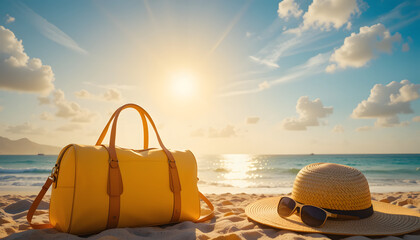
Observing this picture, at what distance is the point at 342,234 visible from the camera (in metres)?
1.83

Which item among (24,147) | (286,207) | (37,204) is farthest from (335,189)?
(24,147)

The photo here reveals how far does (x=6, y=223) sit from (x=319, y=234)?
301 centimetres

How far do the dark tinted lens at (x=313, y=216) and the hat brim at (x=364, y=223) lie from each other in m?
0.04

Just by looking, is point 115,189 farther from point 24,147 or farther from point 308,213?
point 24,147

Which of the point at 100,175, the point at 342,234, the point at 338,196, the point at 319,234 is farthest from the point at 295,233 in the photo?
the point at 100,175

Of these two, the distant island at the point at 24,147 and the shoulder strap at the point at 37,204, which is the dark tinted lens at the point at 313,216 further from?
the distant island at the point at 24,147

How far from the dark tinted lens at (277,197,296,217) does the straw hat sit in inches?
2.4

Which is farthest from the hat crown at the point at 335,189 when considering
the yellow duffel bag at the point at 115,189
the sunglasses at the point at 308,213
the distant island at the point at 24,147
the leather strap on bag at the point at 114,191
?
the distant island at the point at 24,147

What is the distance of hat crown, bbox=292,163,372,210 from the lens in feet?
6.84

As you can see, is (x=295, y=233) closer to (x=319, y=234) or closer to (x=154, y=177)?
(x=319, y=234)

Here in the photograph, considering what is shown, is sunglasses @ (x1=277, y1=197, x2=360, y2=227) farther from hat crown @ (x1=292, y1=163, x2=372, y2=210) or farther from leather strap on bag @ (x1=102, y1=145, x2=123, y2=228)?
leather strap on bag @ (x1=102, y1=145, x2=123, y2=228)

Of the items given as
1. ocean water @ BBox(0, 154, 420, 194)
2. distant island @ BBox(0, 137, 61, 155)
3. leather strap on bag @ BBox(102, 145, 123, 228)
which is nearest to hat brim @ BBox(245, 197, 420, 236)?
leather strap on bag @ BBox(102, 145, 123, 228)

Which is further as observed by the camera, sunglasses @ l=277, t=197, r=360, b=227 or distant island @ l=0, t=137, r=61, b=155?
distant island @ l=0, t=137, r=61, b=155

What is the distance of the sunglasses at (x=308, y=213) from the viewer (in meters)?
2.00
